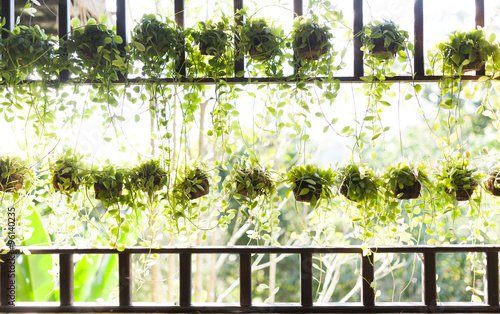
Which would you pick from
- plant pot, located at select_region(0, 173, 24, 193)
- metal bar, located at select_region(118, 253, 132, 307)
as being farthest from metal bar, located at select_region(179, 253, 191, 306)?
plant pot, located at select_region(0, 173, 24, 193)

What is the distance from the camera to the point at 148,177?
4.24 feet

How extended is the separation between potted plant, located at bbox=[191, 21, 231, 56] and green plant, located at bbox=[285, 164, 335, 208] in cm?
52

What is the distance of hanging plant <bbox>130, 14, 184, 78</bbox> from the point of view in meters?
1.25

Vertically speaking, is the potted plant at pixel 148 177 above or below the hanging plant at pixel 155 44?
below

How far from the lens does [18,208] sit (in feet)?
4.64

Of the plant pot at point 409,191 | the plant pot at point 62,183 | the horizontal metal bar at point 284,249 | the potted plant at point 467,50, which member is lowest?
the horizontal metal bar at point 284,249

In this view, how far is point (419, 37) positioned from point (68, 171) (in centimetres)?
142

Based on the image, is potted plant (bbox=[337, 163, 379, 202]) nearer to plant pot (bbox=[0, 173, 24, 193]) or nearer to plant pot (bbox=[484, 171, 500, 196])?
plant pot (bbox=[484, 171, 500, 196])

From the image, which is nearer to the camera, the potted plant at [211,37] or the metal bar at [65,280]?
the potted plant at [211,37]

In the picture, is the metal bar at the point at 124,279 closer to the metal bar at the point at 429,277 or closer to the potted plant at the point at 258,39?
the potted plant at the point at 258,39

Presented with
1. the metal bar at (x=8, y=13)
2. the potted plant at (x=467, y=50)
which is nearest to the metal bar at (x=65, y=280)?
the metal bar at (x=8, y=13)

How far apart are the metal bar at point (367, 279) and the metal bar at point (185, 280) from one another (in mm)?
688

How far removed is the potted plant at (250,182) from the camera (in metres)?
1.28

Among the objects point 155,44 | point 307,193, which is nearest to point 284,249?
point 307,193
